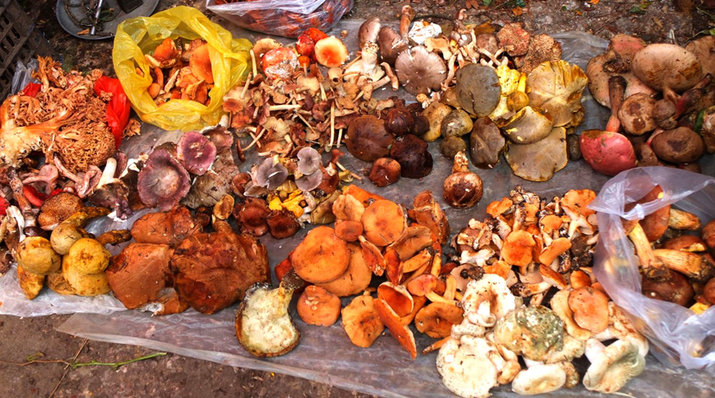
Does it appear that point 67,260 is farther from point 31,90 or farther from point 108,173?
point 31,90

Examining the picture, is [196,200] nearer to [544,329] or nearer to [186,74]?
[186,74]

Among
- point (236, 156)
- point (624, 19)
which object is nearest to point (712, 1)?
point (624, 19)

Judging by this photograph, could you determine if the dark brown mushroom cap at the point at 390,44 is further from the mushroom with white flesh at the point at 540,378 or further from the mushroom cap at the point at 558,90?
the mushroom with white flesh at the point at 540,378

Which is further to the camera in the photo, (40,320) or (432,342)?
(40,320)

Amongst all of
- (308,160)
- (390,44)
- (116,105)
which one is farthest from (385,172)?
(116,105)

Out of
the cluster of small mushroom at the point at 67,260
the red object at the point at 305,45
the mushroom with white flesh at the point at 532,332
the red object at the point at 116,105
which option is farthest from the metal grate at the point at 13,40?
the mushroom with white flesh at the point at 532,332

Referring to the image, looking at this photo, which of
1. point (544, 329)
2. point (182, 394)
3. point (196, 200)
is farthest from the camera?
point (196, 200)
